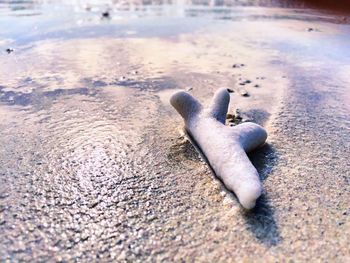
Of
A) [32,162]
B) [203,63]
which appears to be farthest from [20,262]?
[203,63]

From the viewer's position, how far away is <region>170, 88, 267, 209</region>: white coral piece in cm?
146

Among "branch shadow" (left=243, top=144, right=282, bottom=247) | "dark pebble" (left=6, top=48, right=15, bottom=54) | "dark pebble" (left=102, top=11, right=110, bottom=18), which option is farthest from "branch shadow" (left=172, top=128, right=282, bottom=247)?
"dark pebble" (left=102, top=11, right=110, bottom=18)

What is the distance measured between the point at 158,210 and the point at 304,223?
53cm

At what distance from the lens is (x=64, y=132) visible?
2027 mm

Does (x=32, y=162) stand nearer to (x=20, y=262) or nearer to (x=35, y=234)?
(x=35, y=234)

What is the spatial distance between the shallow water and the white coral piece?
0.06m

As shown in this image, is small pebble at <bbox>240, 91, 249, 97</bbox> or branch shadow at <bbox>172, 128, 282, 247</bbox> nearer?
branch shadow at <bbox>172, 128, 282, 247</bbox>

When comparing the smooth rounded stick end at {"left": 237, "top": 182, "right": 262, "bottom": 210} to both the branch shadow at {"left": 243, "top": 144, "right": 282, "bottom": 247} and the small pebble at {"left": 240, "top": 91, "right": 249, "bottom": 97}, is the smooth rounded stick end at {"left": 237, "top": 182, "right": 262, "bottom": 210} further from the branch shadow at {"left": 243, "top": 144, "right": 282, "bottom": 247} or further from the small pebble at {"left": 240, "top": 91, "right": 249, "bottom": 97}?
the small pebble at {"left": 240, "top": 91, "right": 249, "bottom": 97}

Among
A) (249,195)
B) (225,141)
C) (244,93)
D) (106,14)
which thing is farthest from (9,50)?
(249,195)

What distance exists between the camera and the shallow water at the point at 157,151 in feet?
4.30

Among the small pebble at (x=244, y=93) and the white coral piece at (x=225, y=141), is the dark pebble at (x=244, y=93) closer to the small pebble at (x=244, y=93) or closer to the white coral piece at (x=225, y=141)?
the small pebble at (x=244, y=93)

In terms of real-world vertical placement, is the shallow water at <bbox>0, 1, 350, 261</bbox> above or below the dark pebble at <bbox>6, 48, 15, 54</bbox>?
above

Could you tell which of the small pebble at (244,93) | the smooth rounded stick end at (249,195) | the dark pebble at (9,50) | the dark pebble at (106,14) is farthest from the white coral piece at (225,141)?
the dark pebble at (106,14)

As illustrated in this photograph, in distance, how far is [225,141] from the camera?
5.57 ft
